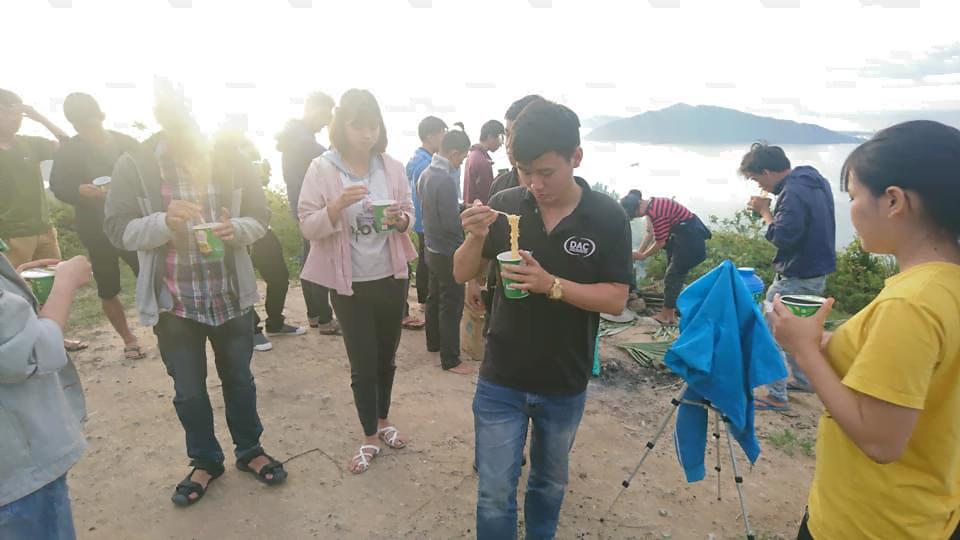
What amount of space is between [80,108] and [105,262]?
1324 millimetres

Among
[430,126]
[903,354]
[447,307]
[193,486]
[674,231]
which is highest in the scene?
[430,126]

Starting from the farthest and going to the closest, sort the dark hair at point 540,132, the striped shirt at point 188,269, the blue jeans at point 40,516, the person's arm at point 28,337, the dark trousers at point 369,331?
the dark trousers at point 369,331
the striped shirt at point 188,269
the dark hair at point 540,132
the blue jeans at point 40,516
the person's arm at point 28,337

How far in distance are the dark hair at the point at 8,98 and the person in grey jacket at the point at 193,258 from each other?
2.36 meters

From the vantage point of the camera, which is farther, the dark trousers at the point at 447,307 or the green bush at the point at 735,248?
the green bush at the point at 735,248

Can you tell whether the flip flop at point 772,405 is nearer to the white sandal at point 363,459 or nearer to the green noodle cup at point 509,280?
the white sandal at point 363,459

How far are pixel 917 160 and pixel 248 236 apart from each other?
289cm

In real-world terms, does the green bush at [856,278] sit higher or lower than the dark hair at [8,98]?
lower

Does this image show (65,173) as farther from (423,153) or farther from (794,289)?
(794,289)

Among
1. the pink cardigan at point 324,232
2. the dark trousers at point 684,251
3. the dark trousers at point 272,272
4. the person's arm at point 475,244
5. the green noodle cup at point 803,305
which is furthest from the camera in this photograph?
the dark trousers at point 684,251

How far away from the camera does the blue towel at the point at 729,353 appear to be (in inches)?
99.6

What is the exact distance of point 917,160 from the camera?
123cm

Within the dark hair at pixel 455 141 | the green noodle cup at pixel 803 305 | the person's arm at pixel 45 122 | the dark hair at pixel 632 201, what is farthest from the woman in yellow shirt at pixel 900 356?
the person's arm at pixel 45 122

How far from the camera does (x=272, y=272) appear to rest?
510cm

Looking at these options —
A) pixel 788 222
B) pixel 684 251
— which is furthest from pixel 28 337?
pixel 684 251
